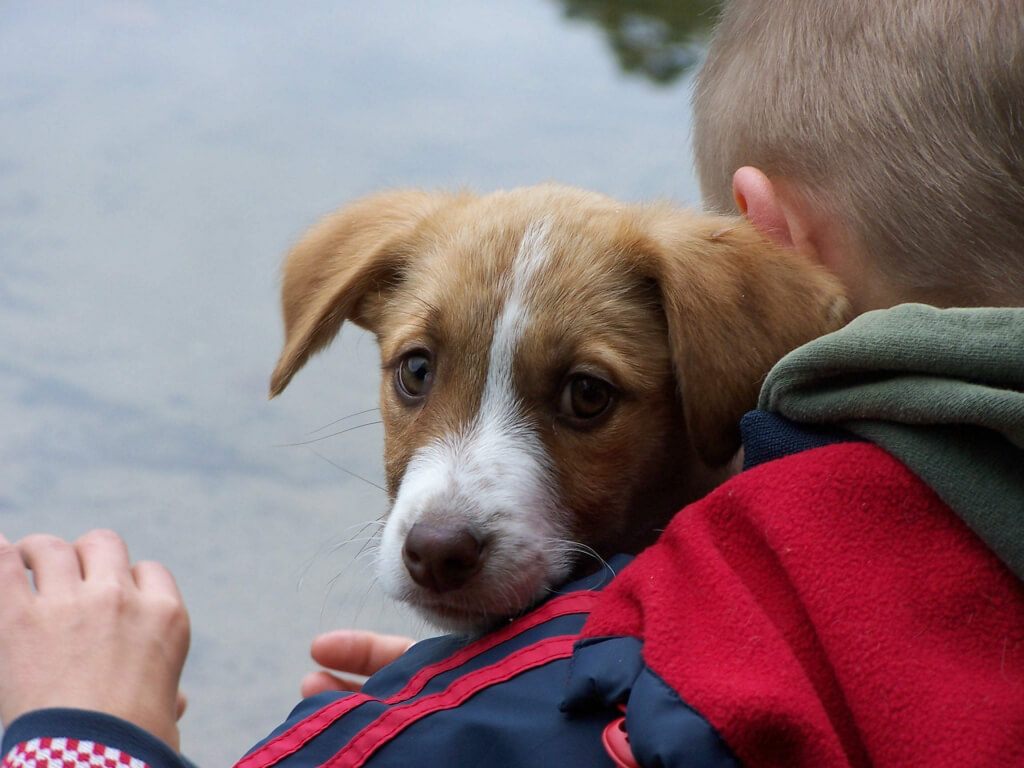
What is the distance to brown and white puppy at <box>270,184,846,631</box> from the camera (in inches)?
73.2

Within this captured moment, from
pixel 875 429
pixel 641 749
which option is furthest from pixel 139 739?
pixel 875 429

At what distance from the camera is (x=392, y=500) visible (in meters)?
2.13

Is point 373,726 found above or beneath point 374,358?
above

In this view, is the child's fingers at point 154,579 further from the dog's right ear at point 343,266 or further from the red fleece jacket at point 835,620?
the red fleece jacket at point 835,620

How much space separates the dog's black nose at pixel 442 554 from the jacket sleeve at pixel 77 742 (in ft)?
1.58

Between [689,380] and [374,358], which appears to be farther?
[374,358]

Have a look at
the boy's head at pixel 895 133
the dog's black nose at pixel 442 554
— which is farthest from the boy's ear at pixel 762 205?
the dog's black nose at pixel 442 554

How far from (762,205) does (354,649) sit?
4.20ft

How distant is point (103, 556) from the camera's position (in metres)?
2.12

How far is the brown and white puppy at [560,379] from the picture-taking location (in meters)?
1.86

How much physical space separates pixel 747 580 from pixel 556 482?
733 millimetres

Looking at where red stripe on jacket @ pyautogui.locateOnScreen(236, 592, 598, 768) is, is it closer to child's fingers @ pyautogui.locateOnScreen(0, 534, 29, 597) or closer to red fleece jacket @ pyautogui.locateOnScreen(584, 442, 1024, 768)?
red fleece jacket @ pyautogui.locateOnScreen(584, 442, 1024, 768)

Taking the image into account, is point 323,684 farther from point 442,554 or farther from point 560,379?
point 560,379

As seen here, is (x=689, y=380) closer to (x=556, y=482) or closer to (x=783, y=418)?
(x=556, y=482)
